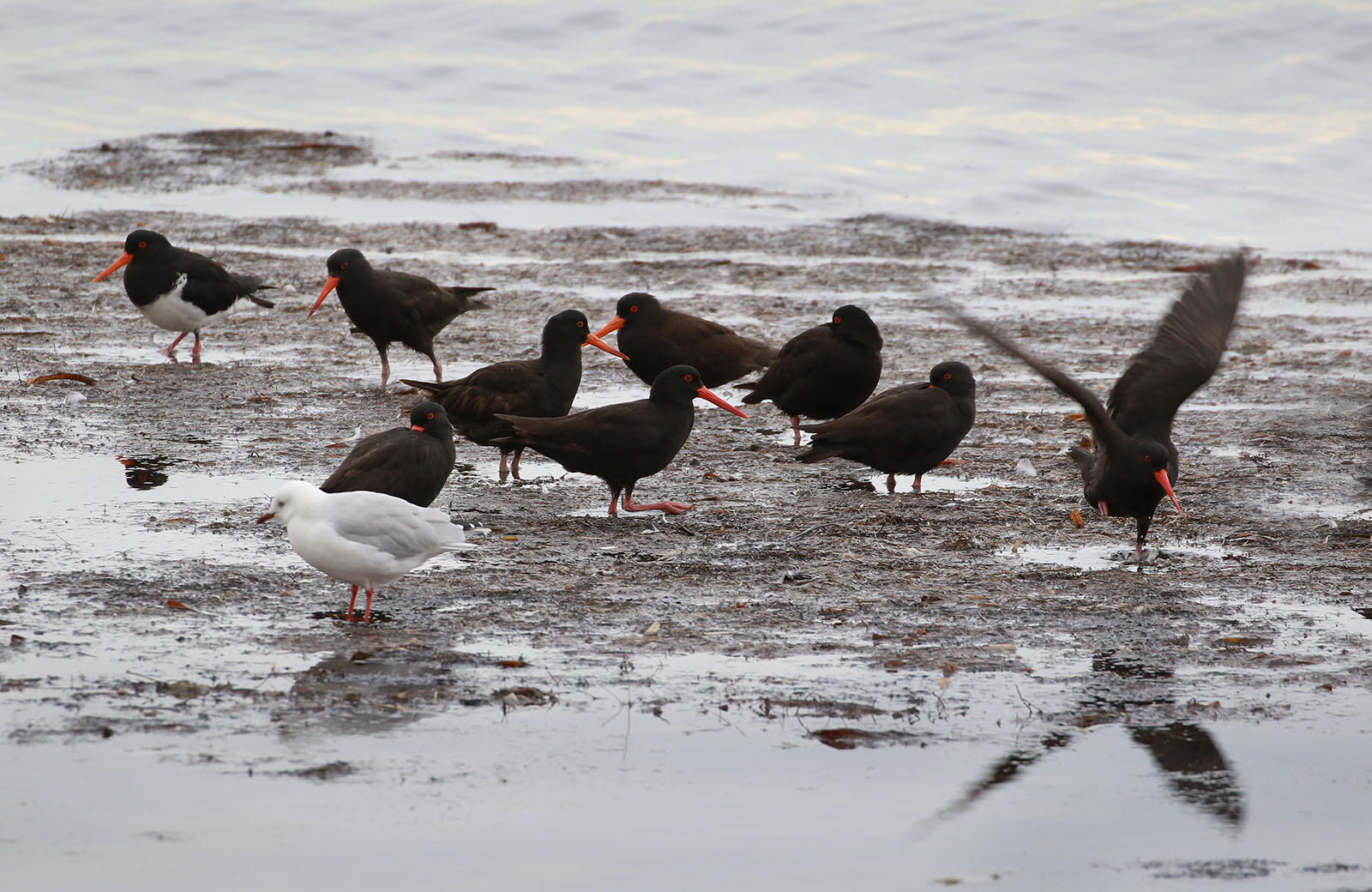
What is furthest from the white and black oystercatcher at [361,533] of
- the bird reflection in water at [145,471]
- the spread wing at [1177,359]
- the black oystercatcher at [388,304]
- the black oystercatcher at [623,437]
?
the black oystercatcher at [388,304]

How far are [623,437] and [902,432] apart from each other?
1645 mm

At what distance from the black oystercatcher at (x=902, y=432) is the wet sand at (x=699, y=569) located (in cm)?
22

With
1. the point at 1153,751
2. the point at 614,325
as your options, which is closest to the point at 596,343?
the point at 614,325

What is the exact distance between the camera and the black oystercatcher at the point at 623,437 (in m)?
7.80

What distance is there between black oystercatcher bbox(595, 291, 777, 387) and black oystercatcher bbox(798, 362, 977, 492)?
200cm

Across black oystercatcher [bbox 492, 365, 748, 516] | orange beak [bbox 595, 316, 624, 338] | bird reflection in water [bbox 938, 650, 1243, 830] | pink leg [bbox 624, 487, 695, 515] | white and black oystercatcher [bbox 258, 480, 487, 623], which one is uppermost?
orange beak [bbox 595, 316, 624, 338]

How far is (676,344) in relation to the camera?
10539mm

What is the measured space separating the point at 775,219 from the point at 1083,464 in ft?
37.1

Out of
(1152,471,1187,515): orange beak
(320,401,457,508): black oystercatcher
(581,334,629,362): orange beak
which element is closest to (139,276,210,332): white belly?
(581,334,629,362): orange beak

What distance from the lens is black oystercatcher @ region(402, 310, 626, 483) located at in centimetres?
880

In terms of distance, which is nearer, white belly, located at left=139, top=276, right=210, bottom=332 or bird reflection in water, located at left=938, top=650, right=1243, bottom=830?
bird reflection in water, located at left=938, top=650, right=1243, bottom=830

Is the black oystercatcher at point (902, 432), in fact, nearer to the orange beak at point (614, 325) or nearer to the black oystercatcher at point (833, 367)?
the black oystercatcher at point (833, 367)

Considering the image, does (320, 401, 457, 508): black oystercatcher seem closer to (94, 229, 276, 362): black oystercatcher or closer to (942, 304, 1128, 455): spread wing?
(942, 304, 1128, 455): spread wing

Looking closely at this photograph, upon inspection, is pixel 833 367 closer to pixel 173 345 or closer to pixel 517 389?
pixel 517 389
